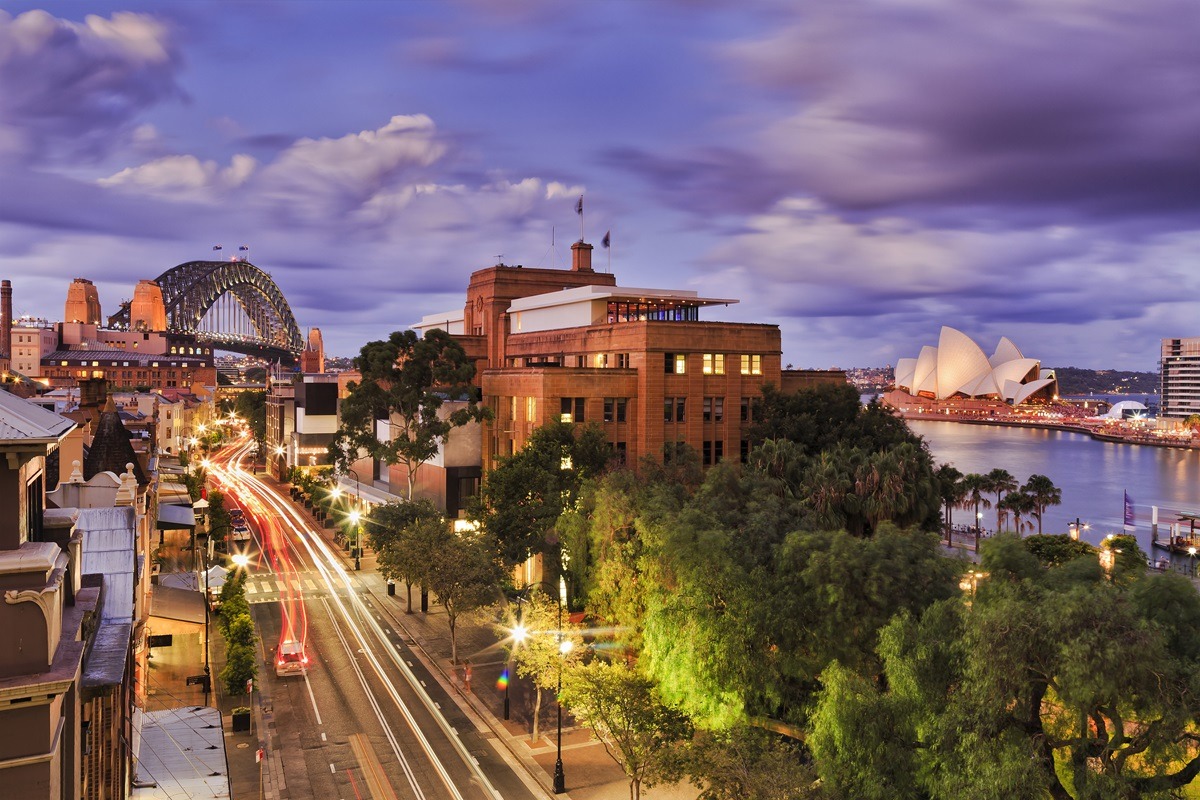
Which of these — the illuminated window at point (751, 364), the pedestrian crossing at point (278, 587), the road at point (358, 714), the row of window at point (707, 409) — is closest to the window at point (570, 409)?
the row of window at point (707, 409)

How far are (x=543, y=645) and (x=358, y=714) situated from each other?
10975 mm

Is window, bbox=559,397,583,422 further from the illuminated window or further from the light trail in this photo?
the light trail

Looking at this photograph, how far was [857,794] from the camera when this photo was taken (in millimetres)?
22578

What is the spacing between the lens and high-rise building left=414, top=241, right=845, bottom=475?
64438 mm

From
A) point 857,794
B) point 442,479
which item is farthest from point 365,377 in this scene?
point 857,794

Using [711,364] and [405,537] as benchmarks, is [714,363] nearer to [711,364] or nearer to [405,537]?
[711,364]

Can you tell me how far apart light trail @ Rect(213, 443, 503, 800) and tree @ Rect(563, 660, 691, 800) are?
4.90m

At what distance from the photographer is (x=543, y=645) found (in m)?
34.6

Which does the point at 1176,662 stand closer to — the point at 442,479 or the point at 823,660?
the point at 823,660

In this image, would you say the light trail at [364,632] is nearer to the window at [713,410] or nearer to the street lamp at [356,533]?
the street lamp at [356,533]

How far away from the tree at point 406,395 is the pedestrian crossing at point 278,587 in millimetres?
11650

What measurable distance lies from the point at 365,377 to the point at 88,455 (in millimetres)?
30701

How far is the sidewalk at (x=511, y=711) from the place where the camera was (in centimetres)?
3259

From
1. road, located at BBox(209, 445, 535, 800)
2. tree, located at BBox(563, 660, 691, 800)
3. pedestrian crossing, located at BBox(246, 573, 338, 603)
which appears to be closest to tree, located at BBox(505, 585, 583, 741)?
tree, located at BBox(563, 660, 691, 800)
